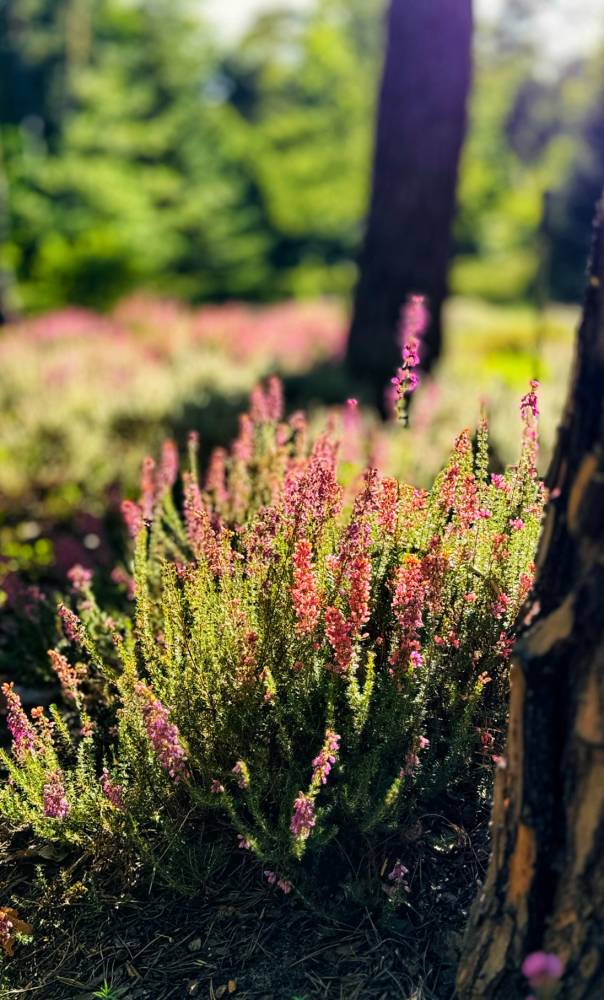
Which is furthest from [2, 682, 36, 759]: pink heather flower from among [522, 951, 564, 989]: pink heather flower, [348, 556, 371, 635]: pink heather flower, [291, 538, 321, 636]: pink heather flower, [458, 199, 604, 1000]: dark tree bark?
[522, 951, 564, 989]: pink heather flower

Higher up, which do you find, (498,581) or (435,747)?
(498,581)

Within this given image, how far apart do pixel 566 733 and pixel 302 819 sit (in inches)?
24.2

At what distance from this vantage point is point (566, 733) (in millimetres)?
1624

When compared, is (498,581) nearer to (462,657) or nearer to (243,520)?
(462,657)

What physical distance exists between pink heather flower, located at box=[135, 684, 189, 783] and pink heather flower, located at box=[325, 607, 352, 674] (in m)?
0.43

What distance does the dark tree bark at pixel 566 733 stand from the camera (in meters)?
1.56

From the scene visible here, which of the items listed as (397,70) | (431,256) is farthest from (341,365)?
(397,70)

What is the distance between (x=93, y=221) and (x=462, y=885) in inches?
896

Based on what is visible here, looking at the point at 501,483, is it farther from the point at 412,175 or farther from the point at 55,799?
the point at 412,175

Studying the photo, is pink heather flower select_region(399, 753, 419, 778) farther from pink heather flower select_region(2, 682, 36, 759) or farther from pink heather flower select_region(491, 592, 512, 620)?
pink heather flower select_region(2, 682, 36, 759)

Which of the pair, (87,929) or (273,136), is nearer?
(87,929)

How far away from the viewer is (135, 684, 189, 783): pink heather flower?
2.06m

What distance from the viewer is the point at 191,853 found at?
224 centimetres

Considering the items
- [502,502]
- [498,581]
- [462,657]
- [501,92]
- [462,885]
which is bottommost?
[462,885]
